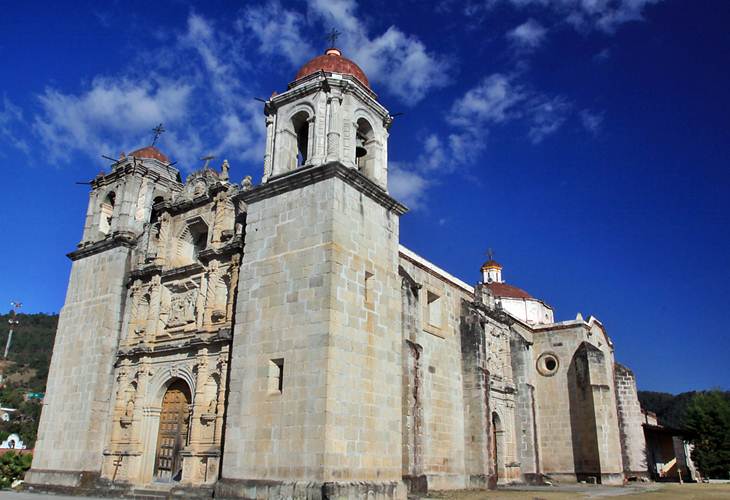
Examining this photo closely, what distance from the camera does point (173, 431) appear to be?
56.5 feet

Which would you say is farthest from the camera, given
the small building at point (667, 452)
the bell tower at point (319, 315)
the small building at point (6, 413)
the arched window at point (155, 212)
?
the small building at point (6, 413)

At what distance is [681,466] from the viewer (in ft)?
134

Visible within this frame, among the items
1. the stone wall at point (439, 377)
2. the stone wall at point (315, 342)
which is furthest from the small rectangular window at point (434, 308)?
the stone wall at point (315, 342)

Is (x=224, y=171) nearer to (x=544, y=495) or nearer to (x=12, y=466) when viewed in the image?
(x=12, y=466)

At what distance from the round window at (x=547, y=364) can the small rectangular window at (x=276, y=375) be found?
18.9 m

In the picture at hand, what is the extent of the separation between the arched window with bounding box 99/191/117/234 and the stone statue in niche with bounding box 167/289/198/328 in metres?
4.95

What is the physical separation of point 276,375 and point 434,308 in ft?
30.3

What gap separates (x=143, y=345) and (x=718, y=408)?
32396 mm

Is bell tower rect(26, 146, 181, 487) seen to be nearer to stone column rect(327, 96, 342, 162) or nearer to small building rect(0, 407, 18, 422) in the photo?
stone column rect(327, 96, 342, 162)

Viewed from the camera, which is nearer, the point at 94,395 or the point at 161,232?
the point at 94,395

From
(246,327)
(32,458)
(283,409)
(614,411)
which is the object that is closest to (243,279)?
(246,327)

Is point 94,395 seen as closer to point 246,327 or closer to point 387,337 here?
point 246,327

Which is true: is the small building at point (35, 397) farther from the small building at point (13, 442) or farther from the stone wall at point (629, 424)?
the stone wall at point (629, 424)

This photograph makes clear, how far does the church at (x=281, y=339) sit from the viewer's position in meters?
13.1
